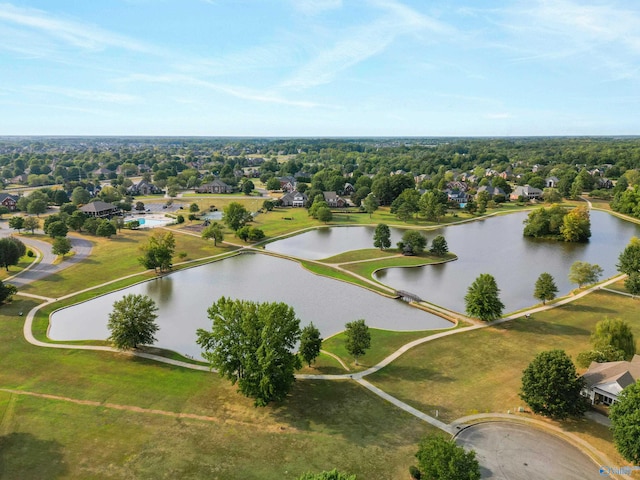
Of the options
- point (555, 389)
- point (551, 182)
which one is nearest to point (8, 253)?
point (555, 389)

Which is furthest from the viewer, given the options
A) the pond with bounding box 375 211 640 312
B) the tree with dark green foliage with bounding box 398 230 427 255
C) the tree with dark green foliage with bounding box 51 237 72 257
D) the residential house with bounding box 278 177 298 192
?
the residential house with bounding box 278 177 298 192

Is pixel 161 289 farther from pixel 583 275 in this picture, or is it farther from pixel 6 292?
pixel 583 275

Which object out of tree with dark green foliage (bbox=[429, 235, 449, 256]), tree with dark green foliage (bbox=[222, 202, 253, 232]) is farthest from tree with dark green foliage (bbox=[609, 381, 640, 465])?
tree with dark green foliage (bbox=[222, 202, 253, 232])

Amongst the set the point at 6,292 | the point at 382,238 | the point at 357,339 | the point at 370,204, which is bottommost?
the point at 6,292

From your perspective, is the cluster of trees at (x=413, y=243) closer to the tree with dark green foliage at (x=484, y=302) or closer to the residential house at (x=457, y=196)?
the tree with dark green foliage at (x=484, y=302)

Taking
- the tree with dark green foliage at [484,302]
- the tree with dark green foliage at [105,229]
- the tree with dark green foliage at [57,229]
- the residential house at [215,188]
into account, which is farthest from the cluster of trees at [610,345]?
the residential house at [215,188]

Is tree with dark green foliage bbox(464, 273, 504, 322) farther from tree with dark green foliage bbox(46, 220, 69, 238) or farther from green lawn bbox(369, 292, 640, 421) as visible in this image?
tree with dark green foliage bbox(46, 220, 69, 238)

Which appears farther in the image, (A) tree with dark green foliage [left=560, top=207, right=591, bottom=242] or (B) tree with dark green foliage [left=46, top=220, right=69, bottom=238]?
(A) tree with dark green foliage [left=560, top=207, right=591, bottom=242]
